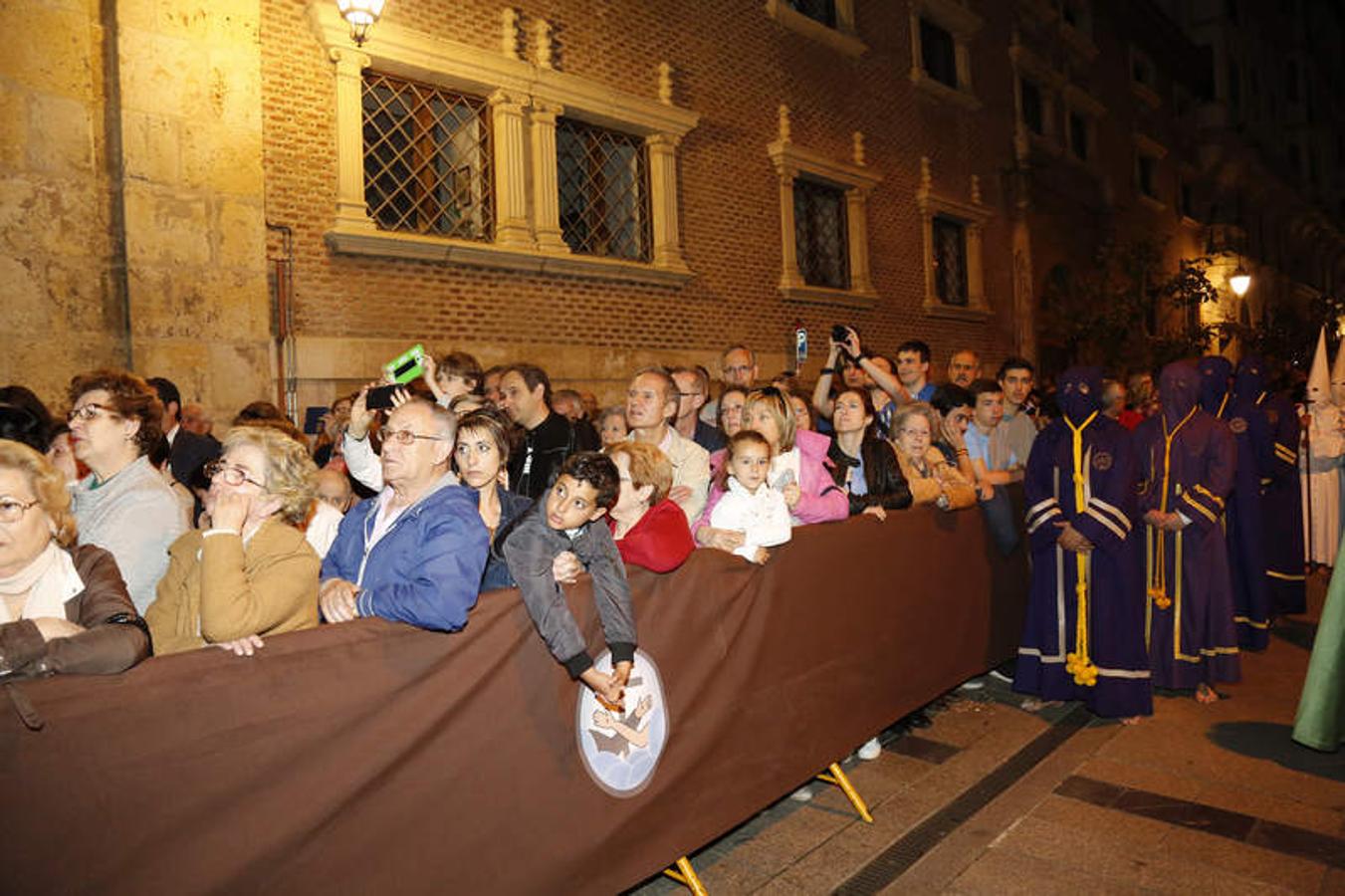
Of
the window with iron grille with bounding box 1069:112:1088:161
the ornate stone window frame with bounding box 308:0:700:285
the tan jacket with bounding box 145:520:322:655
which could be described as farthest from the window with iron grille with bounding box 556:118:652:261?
the window with iron grille with bounding box 1069:112:1088:161

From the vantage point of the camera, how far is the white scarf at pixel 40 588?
2.43 metres

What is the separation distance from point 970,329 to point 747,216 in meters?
6.51

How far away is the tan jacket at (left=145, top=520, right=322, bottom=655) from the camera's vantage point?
2438 millimetres

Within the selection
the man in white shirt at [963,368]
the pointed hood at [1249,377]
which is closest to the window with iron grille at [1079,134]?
the pointed hood at [1249,377]

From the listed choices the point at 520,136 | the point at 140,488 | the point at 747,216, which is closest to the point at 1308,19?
the point at 747,216

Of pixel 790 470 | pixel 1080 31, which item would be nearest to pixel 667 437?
pixel 790 470

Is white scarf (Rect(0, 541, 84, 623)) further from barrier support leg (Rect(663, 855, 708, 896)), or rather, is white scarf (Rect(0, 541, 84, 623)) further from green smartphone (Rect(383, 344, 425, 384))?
barrier support leg (Rect(663, 855, 708, 896))

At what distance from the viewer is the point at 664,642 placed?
3.57 meters

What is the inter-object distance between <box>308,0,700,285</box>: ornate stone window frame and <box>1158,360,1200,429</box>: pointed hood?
6203mm

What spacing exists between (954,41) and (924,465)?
568 inches

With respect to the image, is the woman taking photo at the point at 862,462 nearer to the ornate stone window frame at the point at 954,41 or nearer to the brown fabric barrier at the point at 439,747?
the brown fabric barrier at the point at 439,747

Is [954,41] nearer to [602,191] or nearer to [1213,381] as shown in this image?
[602,191]

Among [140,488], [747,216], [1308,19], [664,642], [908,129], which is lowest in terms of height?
[664,642]

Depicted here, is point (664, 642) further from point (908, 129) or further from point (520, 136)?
point (908, 129)
